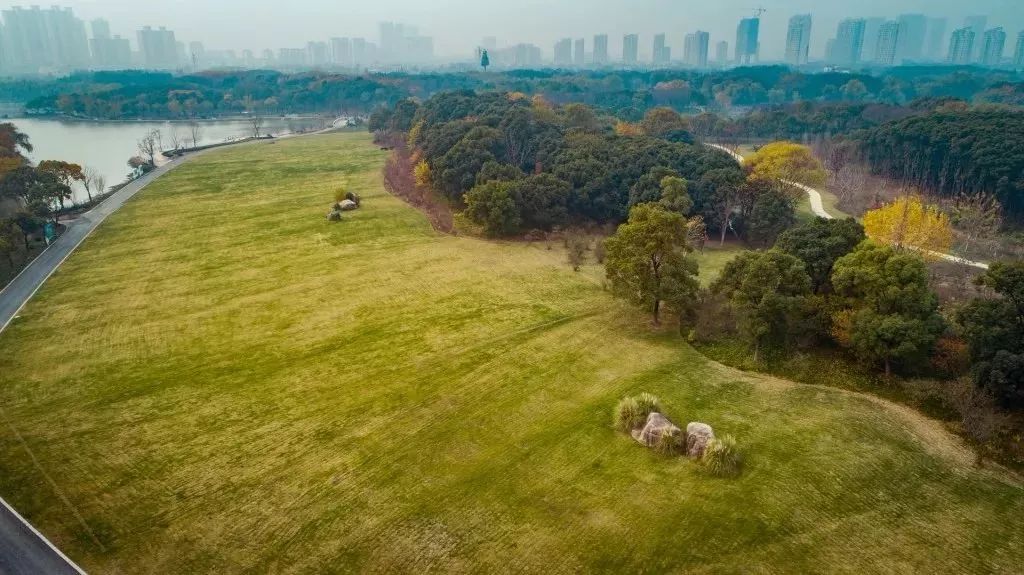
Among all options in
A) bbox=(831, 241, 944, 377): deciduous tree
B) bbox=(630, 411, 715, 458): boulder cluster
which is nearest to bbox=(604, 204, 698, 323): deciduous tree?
bbox=(831, 241, 944, 377): deciduous tree

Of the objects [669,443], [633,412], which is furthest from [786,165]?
[669,443]

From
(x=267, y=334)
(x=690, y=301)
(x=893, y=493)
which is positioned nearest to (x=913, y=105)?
(x=690, y=301)

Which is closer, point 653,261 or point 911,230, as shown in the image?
point 653,261

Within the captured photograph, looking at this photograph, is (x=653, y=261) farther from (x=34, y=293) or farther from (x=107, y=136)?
(x=107, y=136)

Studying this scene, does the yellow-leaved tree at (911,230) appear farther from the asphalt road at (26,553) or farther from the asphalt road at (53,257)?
the asphalt road at (53,257)

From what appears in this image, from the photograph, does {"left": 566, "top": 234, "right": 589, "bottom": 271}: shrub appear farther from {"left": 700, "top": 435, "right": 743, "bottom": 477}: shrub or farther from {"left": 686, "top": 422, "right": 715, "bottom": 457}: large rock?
{"left": 700, "top": 435, "right": 743, "bottom": 477}: shrub

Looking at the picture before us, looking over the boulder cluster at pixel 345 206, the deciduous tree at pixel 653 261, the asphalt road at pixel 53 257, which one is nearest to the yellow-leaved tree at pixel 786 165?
the deciduous tree at pixel 653 261
